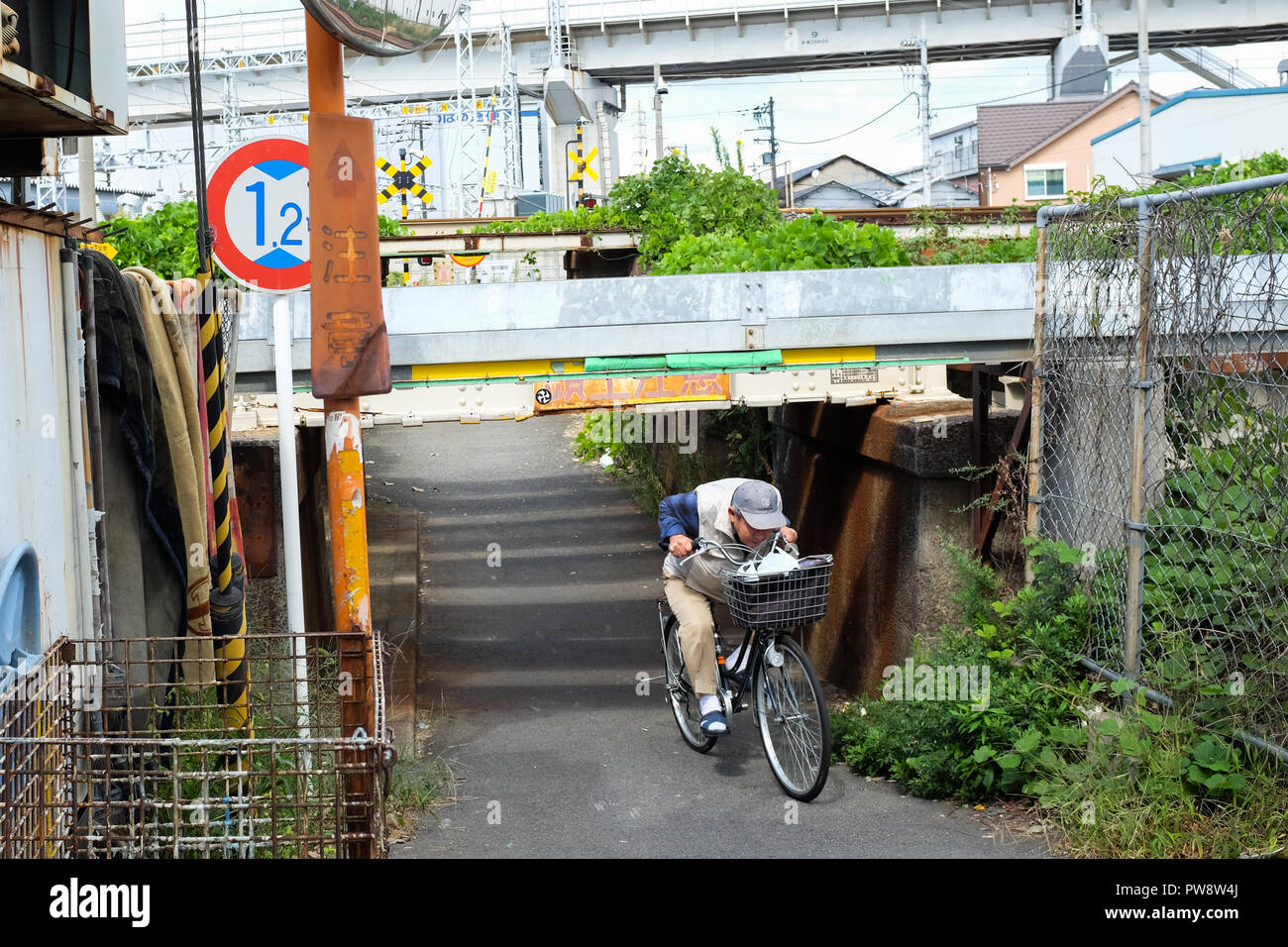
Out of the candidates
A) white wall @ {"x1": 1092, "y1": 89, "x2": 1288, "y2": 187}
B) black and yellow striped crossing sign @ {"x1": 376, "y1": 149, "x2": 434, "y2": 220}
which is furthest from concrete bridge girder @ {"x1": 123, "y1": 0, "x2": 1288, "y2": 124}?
black and yellow striped crossing sign @ {"x1": 376, "y1": 149, "x2": 434, "y2": 220}

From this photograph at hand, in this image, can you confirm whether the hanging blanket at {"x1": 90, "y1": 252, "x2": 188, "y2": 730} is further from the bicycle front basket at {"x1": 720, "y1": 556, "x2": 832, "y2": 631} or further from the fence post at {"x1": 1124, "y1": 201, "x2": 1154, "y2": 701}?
the fence post at {"x1": 1124, "y1": 201, "x2": 1154, "y2": 701}

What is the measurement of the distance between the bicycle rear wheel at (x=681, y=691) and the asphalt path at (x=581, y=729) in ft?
0.33

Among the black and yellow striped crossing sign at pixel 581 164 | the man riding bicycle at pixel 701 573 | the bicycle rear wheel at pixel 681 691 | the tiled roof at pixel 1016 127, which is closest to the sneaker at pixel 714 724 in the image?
the man riding bicycle at pixel 701 573

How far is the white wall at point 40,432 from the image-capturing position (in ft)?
14.0

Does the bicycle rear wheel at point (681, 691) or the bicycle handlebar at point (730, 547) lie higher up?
the bicycle handlebar at point (730, 547)

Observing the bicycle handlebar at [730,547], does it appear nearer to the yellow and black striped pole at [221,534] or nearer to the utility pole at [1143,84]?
the yellow and black striped pole at [221,534]

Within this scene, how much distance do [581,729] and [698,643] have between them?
1.55 meters

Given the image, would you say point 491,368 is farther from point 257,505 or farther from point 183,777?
point 183,777

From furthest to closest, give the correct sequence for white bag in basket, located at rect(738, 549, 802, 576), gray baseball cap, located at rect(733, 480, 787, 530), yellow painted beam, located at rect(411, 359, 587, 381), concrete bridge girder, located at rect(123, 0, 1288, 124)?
1. concrete bridge girder, located at rect(123, 0, 1288, 124)
2. yellow painted beam, located at rect(411, 359, 587, 381)
3. gray baseball cap, located at rect(733, 480, 787, 530)
4. white bag in basket, located at rect(738, 549, 802, 576)

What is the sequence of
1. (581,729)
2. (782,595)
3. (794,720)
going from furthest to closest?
1. (581,729)
2. (794,720)
3. (782,595)

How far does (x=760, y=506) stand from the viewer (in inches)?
260

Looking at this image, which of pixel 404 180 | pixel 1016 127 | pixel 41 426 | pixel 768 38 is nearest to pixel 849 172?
pixel 1016 127

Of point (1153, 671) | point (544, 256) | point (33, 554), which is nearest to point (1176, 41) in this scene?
point (544, 256)

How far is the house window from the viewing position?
49500 mm
